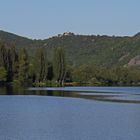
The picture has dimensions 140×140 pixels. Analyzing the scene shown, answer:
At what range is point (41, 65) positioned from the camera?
13188 cm

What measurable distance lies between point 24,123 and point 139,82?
14025 centimetres

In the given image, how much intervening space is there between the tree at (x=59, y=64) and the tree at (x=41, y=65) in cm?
368

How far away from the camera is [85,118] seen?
4309 cm

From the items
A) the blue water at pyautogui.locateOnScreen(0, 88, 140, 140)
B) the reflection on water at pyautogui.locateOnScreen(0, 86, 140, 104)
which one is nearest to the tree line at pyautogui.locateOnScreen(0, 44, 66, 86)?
the reflection on water at pyautogui.locateOnScreen(0, 86, 140, 104)

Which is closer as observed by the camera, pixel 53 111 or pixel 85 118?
pixel 85 118

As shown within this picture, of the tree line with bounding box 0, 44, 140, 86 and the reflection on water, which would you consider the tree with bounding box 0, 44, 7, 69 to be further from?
the reflection on water

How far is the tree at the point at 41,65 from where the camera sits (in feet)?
433

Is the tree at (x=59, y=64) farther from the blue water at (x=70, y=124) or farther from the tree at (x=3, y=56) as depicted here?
the blue water at (x=70, y=124)

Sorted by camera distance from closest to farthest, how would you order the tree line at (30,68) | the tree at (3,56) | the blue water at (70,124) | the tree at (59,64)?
the blue water at (70,124), the tree line at (30,68), the tree at (3,56), the tree at (59,64)

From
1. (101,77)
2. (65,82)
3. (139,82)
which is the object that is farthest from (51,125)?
(139,82)

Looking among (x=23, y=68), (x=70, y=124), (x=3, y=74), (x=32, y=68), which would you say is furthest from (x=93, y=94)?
(x=32, y=68)

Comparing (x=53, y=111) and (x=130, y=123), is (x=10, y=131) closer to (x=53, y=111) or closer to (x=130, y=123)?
(x=130, y=123)

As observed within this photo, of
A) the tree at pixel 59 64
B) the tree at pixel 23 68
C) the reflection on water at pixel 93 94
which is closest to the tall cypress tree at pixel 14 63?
the tree at pixel 23 68

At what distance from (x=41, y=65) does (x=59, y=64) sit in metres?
5.95
